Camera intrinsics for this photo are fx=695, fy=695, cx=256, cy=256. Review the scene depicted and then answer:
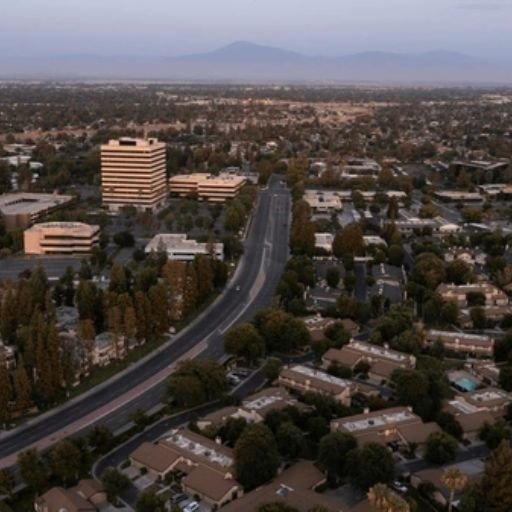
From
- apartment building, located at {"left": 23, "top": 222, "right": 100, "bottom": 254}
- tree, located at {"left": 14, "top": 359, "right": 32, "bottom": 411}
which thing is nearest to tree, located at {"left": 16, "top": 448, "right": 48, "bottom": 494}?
tree, located at {"left": 14, "top": 359, "right": 32, "bottom": 411}

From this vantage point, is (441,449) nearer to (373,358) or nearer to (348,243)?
(373,358)

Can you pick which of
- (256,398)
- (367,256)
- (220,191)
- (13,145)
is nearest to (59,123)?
(13,145)

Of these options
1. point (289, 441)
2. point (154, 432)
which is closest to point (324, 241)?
point (154, 432)

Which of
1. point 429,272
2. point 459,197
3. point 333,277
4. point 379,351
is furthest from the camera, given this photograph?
point 459,197

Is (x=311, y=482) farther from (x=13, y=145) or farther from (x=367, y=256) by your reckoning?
(x=13, y=145)

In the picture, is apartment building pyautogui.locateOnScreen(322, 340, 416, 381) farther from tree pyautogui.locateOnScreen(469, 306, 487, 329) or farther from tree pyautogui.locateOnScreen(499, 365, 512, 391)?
tree pyautogui.locateOnScreen(469, 306, 487, 329)
